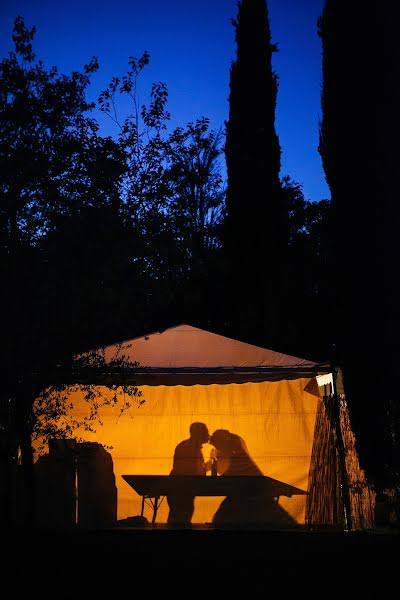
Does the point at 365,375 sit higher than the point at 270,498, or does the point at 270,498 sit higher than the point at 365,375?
the point at 365,375

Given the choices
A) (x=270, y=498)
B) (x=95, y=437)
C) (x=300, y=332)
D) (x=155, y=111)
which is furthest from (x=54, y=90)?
(x=300, y=332)

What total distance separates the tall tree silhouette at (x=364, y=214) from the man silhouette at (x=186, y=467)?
2.19 metres

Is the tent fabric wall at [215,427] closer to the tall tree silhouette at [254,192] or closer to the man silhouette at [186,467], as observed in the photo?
the man silhouette at [186,467]

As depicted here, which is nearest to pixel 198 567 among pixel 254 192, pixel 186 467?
pixel 186 467

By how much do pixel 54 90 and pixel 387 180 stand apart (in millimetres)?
5286

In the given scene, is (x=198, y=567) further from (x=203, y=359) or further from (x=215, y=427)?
(x=215, y=427)

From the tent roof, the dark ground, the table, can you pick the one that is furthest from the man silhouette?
the dark ground

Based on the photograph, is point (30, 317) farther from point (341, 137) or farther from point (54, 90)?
point (341, 137)

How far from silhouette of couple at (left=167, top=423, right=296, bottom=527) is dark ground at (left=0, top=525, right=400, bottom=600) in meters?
3.33

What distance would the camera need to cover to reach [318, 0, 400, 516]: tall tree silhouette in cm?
899

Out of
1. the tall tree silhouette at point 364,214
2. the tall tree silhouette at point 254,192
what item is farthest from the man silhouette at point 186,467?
the tall tree silhouette at point 254,192

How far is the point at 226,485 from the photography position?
357 inches

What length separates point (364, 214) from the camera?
10281mm

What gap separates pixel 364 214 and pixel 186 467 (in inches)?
183
